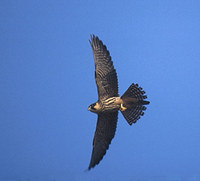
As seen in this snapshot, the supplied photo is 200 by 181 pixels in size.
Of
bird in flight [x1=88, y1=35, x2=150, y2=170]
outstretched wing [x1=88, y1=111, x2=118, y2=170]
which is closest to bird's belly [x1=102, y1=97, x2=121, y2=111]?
bird in flight [x1=88, y1=35, x2=150, y2=170]

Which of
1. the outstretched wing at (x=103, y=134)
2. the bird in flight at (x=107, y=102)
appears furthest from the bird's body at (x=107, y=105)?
the outstretched wing at (x=103, y=134)

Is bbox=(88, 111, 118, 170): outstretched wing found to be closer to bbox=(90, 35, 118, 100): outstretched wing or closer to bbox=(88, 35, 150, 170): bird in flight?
bbox=(88, 35, 150, 170): bird in flight

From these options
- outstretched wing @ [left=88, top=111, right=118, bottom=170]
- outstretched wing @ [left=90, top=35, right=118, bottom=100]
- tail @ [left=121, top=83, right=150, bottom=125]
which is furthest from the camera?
outstretched wing @ [left=88, top=111, right=118, bottom=170]

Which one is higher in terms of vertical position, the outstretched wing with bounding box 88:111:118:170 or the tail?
the tail

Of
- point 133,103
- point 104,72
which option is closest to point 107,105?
point 133,103

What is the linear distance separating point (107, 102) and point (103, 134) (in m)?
0.62

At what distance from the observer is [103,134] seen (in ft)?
16.7

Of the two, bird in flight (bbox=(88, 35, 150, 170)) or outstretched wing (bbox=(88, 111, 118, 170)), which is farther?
outstretched wing (bbox=(88, 111, 118, 170))

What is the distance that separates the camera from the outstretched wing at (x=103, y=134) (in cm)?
502

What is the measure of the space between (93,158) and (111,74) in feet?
4.45

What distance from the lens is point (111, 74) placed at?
15.8ft

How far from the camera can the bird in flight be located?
15.4 ft

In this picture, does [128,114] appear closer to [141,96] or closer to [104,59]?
[141,96]

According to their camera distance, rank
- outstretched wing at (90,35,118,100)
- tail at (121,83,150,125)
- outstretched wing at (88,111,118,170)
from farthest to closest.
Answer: outstretched wing at (88,111,118,170) → outstretched wing at (90,35,118,100) → tail at (121,83,150,125)
